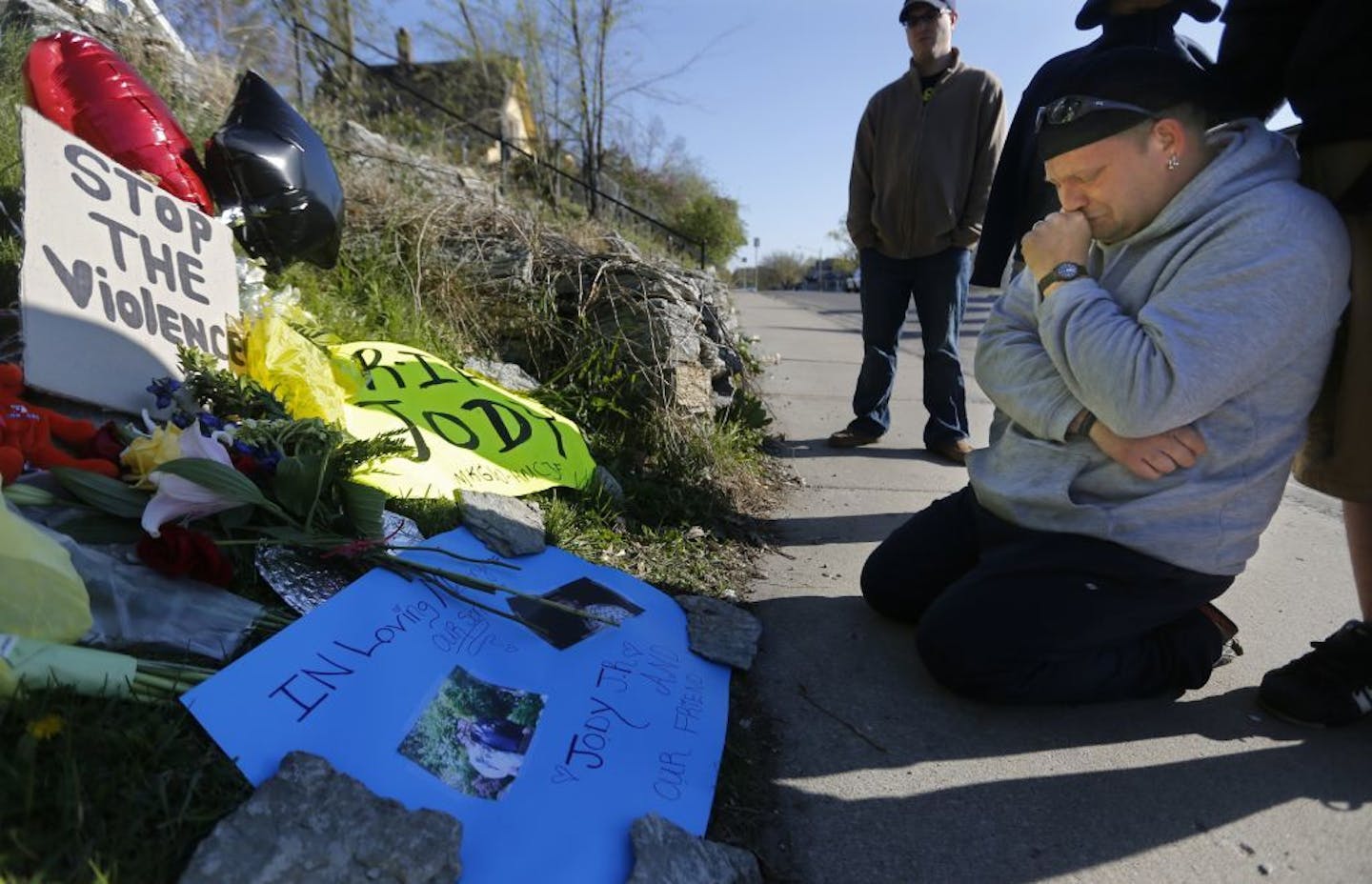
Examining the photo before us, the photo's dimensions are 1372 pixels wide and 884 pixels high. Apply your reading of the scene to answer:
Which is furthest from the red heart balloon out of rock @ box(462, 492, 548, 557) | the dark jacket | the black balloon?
the dark jacket

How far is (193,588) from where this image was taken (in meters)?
1.58

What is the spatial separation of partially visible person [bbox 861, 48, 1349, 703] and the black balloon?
2.42 metres

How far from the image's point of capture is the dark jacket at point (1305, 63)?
1558mm

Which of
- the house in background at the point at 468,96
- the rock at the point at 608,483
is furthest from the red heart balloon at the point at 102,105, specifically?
the house in background at the point at 468,96

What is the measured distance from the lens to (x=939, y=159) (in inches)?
142

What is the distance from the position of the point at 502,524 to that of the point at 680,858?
1.16 m

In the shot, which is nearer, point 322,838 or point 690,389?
point 322,838

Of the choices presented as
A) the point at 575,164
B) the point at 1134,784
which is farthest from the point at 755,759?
the point at 575,164

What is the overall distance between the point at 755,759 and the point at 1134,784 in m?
0.76

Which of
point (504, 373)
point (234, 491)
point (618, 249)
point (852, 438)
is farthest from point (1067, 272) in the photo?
point (618, 249)

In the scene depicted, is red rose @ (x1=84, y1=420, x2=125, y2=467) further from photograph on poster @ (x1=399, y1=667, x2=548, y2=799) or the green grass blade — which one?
photograph on poster @ (x1=399, y1=667, x2=548, y2=799)

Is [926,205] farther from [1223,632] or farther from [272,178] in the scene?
[272,178]

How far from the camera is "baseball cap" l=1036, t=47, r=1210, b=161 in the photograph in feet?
5.23

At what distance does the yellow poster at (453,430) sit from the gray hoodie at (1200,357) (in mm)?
1560
